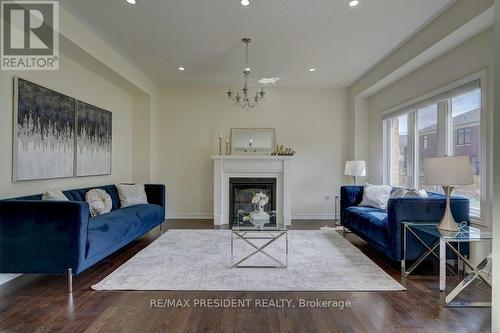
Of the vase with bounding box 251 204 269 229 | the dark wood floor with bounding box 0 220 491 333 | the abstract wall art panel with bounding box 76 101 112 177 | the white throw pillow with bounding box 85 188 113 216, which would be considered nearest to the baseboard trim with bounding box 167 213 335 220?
the abstract wall art panel with bounding box 76 101 112 177

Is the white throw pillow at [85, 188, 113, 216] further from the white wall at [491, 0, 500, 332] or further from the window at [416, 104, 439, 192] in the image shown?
the window at [416, 104, 439, 192]

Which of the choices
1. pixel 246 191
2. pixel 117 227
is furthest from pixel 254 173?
pixel 117 227

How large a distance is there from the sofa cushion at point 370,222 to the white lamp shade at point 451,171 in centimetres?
86

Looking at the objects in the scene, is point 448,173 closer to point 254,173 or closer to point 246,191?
point 254,173

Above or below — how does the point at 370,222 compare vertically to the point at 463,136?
below

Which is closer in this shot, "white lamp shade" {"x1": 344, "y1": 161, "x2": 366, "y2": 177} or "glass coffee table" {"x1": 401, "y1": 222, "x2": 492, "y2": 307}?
"glass coffee table" {"x1": 401, "y1": 222, "x2": 492, "y2": 307}

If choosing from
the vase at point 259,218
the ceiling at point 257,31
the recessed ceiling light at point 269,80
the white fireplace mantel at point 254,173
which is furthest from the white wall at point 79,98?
the recessed ceiling light at point 269,80

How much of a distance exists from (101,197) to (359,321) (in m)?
3.55

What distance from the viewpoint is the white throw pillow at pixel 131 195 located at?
4.53 meters

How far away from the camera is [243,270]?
3.07 meters

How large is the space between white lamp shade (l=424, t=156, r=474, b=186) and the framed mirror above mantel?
144 inches

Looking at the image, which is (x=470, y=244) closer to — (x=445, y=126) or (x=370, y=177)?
(x=445, y=126)

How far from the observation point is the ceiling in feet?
10.0

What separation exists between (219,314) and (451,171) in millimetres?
2421
